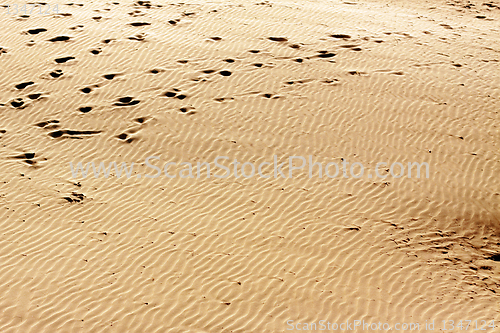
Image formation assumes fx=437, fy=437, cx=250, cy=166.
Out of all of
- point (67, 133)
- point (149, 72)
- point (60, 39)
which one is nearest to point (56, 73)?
point (60, 39)

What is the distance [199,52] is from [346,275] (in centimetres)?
817

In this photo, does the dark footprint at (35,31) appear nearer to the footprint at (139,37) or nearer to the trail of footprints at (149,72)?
the trail of footprints at (149,72)

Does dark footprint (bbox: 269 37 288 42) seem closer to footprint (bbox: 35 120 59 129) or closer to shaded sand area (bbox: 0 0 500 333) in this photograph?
shaded sand area (bbox: 0 0 500 333)

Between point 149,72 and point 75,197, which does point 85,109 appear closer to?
point 149,72

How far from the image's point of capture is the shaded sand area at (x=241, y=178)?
21.0 ft

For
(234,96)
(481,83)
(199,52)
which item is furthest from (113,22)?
(481,83)

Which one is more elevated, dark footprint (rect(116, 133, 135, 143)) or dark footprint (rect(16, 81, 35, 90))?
dark footprint (rect(16, 81, 35, 90))

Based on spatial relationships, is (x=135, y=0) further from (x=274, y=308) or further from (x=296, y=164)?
(x=274, y=308)

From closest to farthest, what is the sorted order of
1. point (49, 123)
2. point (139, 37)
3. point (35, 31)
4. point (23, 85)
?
point (49, 123), point (23, 85), point (139, 37), point (35, 31)

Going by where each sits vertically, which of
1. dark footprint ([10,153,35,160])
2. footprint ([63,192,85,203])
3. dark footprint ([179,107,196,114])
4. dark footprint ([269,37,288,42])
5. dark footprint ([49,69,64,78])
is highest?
dark footprint ([269,37,288,42])

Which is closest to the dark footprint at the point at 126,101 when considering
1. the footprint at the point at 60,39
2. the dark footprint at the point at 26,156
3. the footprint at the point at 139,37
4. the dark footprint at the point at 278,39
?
the dark footprint at the point at 26,156

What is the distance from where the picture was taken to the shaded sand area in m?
6.39

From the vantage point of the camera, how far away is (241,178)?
870 centimetres

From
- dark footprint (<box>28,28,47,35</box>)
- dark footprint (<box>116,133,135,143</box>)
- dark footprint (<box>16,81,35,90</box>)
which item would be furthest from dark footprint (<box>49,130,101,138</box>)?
dark footprint (<box>28,28,47,35</box>)
